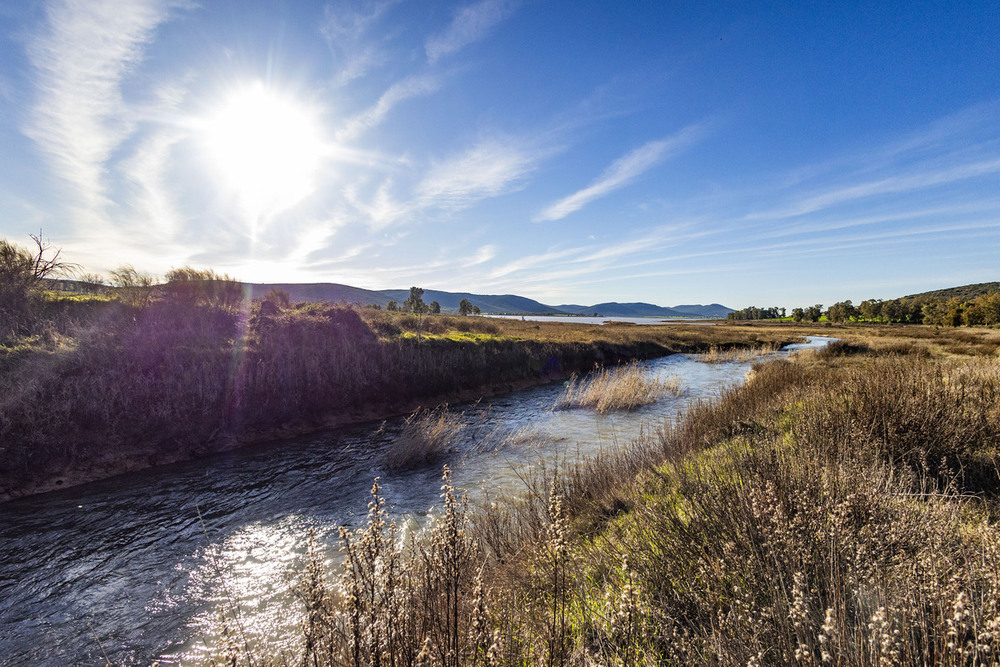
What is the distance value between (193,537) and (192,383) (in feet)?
20.2

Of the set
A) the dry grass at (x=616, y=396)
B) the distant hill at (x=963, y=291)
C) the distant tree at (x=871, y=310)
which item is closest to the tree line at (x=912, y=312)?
the distant tree at (x=871, y=310)

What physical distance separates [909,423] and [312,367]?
15.3 metres

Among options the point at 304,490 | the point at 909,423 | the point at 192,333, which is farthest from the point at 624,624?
the point at 192,333

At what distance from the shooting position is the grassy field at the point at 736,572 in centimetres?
193

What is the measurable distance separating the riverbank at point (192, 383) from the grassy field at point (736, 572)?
8.01 meters

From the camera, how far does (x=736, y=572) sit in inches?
103

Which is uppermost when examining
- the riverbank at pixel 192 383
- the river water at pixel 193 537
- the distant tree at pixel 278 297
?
the distant tree at pixel 278 297

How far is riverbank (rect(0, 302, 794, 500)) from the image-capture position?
8695 mm

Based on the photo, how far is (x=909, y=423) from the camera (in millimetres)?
5348

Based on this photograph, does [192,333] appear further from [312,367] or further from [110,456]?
[110,456]

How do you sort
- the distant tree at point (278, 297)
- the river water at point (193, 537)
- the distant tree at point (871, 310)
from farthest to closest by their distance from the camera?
the distant tree at point (871, 310), the distant tree at point (278, 297), the river water at point (193, 537)

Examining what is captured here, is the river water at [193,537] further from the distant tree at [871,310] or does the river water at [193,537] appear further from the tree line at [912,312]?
the distant tree at [871,310]

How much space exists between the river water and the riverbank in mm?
850

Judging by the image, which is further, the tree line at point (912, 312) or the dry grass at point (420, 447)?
the tree line at point (912, 312)
